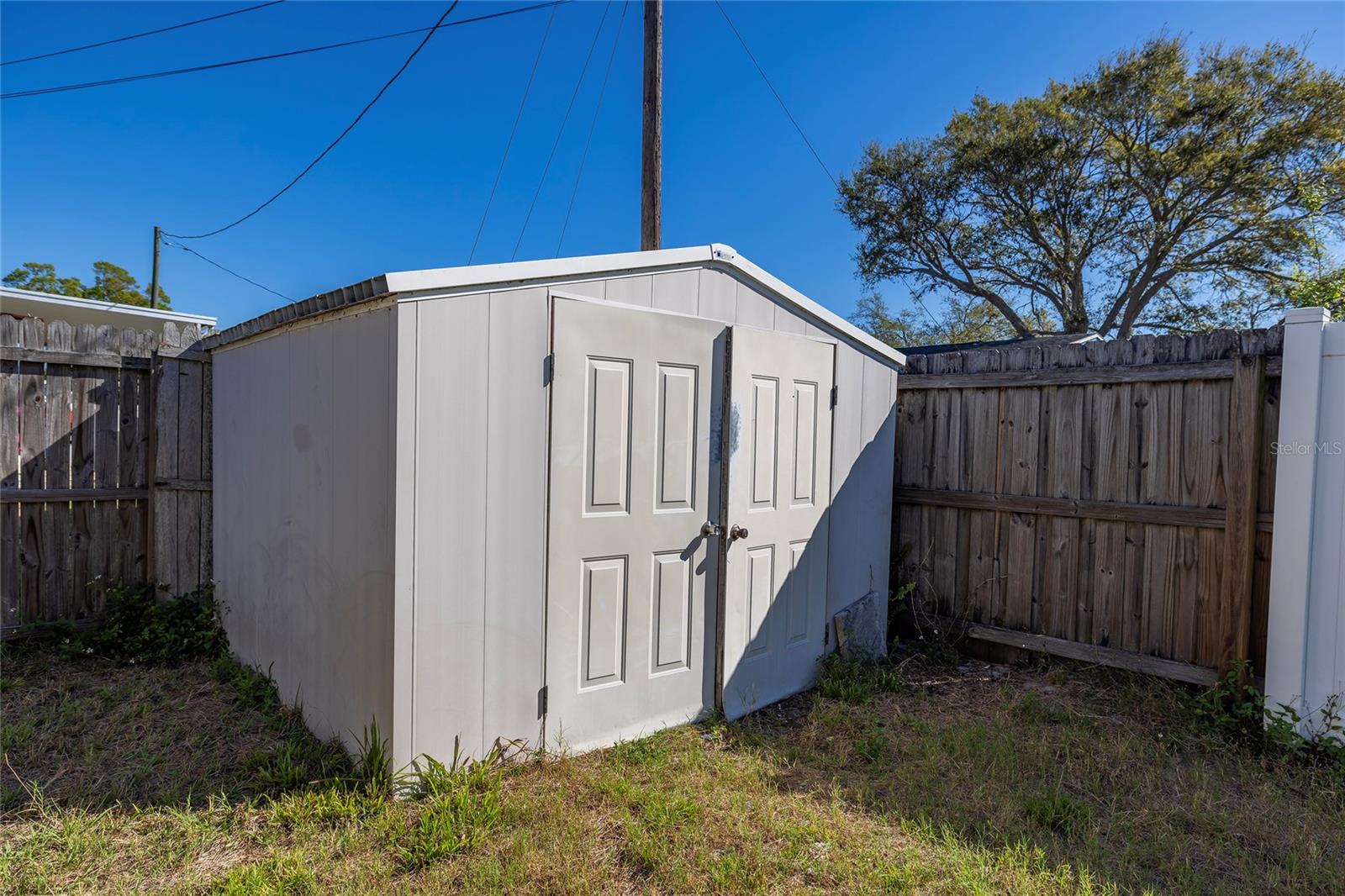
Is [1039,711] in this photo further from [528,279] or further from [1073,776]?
[528,279]

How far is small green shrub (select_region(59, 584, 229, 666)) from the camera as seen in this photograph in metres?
4.17

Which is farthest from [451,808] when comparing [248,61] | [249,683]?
[248,61]

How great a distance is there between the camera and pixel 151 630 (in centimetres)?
425

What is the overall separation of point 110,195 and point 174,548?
32.6 ft

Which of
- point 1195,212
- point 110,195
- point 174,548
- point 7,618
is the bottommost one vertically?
point 7,618

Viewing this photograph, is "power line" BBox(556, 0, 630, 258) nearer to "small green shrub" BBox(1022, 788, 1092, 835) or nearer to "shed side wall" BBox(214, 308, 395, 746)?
"shed side wall" BBox(214, 308, 395, 746)

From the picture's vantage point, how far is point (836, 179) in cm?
1806

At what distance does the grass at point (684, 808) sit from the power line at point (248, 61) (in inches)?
240

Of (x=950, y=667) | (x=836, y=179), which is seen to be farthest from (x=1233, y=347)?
(x=836, y=179)

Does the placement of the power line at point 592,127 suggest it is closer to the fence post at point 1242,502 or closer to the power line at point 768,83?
the power line at point 768,83

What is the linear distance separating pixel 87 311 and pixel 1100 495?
38.1ft

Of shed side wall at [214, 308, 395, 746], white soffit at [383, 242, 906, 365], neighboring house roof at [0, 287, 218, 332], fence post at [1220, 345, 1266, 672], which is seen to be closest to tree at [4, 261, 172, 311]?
neighboring house roof at [0, 287, 218, 332]

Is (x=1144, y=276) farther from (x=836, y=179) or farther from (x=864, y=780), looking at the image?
(x=864, y=780)

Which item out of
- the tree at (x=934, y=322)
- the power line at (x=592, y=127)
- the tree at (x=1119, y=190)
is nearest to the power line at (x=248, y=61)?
the power line at (x=592, y=127)
